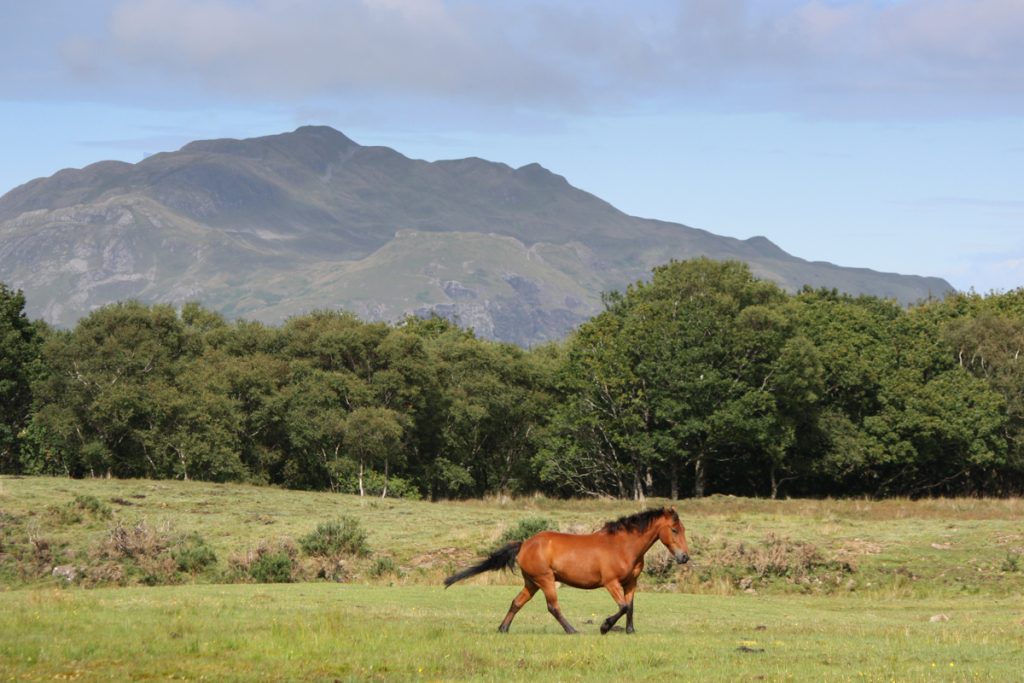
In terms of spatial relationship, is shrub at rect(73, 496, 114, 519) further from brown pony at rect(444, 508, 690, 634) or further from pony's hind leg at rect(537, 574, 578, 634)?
pony's hind leg at rect(537, 574, 578, 634)

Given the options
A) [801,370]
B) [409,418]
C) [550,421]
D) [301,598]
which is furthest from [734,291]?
[301,598]

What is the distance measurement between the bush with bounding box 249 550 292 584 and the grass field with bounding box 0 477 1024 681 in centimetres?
95

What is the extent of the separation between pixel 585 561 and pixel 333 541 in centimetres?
1605

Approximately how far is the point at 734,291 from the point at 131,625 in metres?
58.1

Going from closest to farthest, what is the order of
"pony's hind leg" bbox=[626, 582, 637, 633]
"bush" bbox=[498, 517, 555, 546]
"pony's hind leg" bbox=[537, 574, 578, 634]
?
"pony's hind leg" bbox=[537, 574, 578, 634] → "pony's hind leg" bbox=[626, 582, 637, 633] → "bush" bbox=[498, 517, 555, 546]

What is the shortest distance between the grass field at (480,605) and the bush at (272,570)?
95 centimetres

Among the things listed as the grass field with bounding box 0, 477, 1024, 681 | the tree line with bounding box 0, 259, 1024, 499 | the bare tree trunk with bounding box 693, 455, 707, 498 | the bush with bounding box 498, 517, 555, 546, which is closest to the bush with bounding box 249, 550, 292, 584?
the grass field with bounding box 0, 477, 1024, 681

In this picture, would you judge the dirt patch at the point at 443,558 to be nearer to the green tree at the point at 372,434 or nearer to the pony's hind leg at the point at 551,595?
the pony's hind leg at the point at 551,595

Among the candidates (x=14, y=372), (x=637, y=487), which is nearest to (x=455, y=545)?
(x=637, y=487)

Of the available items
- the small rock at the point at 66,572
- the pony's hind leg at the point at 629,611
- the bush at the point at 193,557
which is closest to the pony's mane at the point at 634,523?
the pony's hind leg at the point at 629,611

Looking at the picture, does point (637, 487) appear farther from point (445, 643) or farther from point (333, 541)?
point (445, 643)

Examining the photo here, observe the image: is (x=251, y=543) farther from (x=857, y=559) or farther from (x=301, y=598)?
(x=857, y=559)

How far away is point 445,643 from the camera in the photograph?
1738cm

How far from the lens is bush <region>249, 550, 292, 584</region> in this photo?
30.8m
